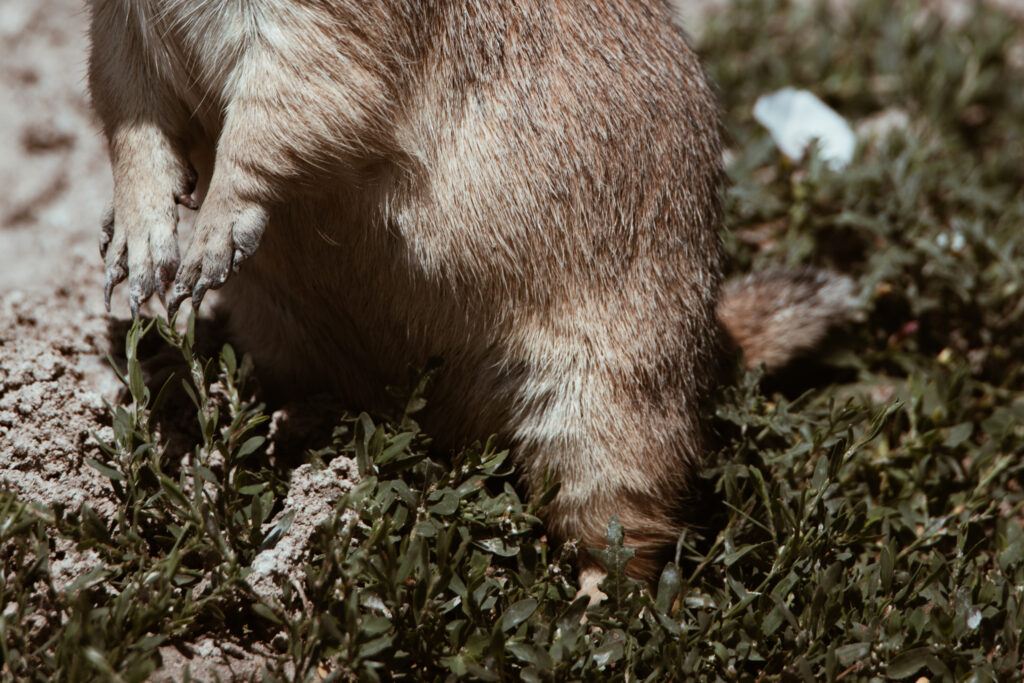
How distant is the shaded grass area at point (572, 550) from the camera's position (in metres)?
2.74

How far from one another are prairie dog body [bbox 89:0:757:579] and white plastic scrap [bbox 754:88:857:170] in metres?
1.92

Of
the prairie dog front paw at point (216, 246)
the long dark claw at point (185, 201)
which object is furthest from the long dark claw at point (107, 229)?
the prairie dog front paw at point (216, 246)

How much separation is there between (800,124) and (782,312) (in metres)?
1.71

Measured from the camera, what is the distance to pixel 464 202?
334 cm

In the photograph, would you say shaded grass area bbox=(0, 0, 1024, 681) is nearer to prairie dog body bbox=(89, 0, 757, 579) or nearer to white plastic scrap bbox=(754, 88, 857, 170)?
prairie dog body bbox=(89, 0, 757, 579)

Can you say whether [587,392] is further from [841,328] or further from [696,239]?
[841,328]

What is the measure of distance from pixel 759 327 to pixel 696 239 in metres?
0.84

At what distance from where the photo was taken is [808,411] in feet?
13.0

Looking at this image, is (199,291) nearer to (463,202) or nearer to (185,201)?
(185,201)

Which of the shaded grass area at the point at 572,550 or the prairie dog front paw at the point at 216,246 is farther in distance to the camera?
the prairie dog front paw at the point at 216,246

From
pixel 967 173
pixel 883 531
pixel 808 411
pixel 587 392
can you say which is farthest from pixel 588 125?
pixel 967 173

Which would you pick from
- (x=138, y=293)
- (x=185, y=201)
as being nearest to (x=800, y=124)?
(x=185, y=201)

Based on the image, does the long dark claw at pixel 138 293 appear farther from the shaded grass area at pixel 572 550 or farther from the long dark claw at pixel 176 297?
the shaded grass area at pixel 572 550

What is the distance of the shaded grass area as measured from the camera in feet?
9.00
